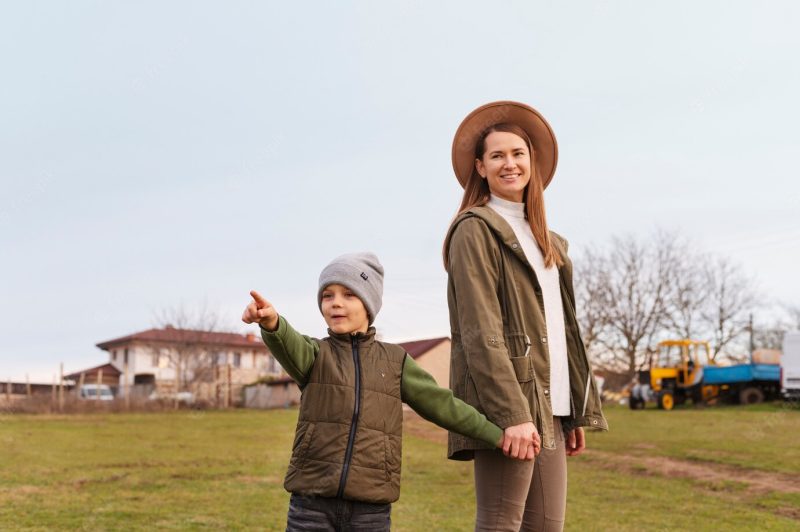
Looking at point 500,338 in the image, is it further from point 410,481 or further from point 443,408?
point 410,481

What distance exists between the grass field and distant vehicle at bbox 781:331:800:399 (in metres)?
7.49

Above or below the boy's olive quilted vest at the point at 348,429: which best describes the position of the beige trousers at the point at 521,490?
below

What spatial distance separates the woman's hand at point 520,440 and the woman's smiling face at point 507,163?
2.79ft

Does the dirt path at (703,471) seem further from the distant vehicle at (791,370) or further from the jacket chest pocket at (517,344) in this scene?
the distant vehicle at (791,370)

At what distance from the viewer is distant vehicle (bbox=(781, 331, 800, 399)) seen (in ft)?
81.3

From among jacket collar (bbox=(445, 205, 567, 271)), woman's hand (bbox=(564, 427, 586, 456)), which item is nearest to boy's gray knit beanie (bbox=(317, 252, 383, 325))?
jacket collar (bbox=(445, 205, 567, 271))

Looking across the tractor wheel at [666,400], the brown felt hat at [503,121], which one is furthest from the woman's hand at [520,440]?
the tractor wheel at [666,400]

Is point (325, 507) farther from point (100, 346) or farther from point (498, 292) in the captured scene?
point (100, 346)

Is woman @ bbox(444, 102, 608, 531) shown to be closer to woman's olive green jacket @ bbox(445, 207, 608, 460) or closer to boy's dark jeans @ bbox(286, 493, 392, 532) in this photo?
woman's olive green jacket @ bbox(445, 207, 608, 460)

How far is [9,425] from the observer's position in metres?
21.2

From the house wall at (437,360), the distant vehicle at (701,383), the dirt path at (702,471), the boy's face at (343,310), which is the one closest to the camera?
the boy's face at (343,310)

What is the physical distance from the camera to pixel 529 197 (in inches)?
120

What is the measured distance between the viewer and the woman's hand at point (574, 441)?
3.02 metres

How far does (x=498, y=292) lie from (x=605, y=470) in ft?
30.1
